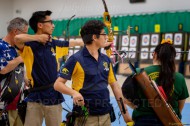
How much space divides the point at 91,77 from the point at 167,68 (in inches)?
21.2

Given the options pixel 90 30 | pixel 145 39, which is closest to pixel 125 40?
pixel 145 39

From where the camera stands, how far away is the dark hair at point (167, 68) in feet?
7.02

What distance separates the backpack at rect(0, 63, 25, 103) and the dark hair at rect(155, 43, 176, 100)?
4.59 feet

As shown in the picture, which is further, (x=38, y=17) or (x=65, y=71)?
(x=38, y=17)

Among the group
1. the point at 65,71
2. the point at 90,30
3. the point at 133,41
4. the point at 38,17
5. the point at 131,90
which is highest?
the point at 38,17

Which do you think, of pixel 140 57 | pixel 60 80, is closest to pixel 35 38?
pixel 60 80

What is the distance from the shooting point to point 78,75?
7.41 ft

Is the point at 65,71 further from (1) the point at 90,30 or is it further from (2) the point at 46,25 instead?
(2) the point at 46,25

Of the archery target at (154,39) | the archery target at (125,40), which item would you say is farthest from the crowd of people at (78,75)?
the archery target at (125,40)

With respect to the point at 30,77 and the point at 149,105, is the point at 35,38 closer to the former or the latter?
the point at 30,77

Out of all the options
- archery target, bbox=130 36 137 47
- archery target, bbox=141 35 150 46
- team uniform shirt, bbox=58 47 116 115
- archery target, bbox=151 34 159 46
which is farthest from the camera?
archery target, bbox=130 36 137 47

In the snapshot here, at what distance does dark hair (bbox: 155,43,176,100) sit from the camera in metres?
2.14

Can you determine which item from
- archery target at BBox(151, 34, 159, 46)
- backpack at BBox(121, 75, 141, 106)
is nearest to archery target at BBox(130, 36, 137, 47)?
archery target at BBox(151, 34, 159, 46)

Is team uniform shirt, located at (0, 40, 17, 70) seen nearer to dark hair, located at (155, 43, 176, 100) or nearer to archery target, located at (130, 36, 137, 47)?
dark hair, located at (155, 43, 176, 100)
